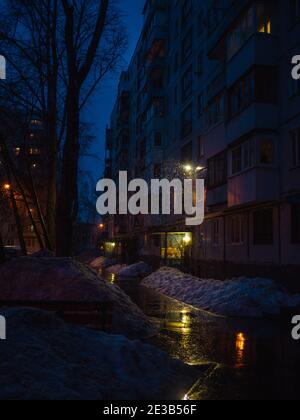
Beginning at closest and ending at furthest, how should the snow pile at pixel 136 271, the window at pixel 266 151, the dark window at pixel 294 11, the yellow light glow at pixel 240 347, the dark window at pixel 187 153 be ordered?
the yellow light glow at pixel 240 347 < the dark window at pixel 294 11 < the window at pixel 266 151 < the dark window at pixel 187 153 < the snow pile at pixel 136 271

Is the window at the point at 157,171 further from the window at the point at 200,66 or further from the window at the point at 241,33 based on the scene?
the window at the point at 241,33

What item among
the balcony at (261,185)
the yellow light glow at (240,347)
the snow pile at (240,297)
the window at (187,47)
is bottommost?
the yellow light glow at (240,347)

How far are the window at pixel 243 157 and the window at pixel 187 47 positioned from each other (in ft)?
53.2

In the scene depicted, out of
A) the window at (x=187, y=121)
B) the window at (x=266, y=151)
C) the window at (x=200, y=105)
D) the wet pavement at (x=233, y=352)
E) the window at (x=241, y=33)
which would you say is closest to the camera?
the wet pavement at (x=233, y=352)

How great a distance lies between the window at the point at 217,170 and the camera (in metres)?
28.4

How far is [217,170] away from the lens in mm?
29469

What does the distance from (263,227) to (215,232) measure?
7.56 metres

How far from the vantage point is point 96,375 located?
256 inches

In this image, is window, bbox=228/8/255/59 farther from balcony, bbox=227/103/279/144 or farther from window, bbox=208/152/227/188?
window, bbox=208/152/227/188

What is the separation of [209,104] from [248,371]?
23.8 meters

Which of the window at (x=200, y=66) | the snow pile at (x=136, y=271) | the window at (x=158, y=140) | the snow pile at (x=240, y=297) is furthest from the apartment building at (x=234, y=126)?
the snow pile at (x=240, y=297)

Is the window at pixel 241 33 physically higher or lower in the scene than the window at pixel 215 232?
higher

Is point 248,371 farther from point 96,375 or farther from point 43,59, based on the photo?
point 43,59

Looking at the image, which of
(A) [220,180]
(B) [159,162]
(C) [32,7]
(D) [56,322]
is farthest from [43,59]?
(B) [159,162]
